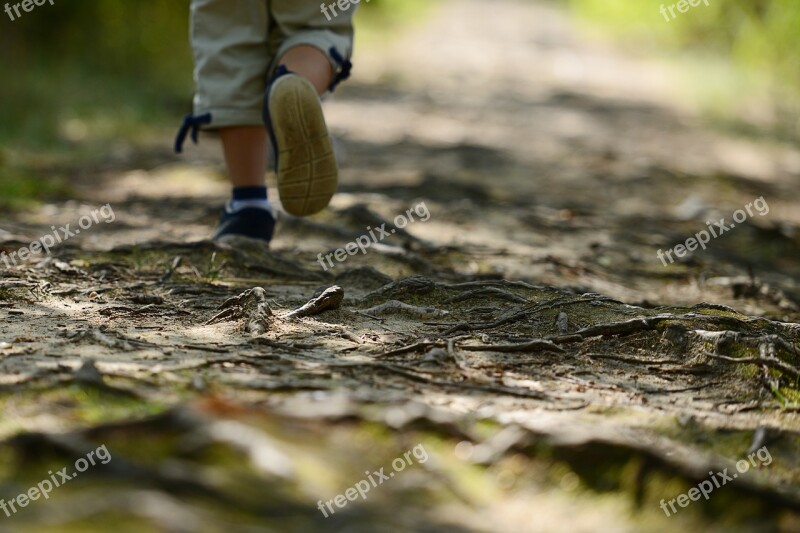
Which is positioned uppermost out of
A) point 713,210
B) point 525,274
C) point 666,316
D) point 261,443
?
point 261,443

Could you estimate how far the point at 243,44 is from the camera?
2.82 metres

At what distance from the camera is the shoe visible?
9.30ft

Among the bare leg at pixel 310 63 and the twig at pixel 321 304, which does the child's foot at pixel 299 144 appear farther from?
the twig at pixel 321 304

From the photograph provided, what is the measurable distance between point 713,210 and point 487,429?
317 cm

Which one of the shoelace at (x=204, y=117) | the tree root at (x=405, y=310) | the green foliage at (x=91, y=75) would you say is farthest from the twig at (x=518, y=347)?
the green foliage at (x=91, y=75)

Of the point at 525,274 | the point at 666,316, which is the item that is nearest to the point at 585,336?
the point at 666,316

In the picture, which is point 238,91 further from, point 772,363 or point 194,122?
point 772,363

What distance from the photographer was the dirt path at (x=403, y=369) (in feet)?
4.22

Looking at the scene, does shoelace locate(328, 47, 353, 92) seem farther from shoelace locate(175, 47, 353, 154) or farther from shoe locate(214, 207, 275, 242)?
shoe locate(214, 207, 275, 242)

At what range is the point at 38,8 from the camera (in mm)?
6770

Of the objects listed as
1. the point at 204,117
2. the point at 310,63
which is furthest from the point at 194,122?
the point at 310,63

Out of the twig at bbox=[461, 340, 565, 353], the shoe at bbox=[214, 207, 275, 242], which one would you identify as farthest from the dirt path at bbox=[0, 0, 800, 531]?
the shoe at bbox=[214, 207, 275, 242]

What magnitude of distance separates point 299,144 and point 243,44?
0.48m

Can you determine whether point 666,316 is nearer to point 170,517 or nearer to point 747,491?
point 747,491
